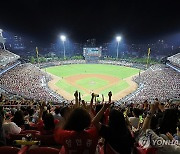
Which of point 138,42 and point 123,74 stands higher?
point 138,42

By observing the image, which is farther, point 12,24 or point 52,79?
point 12,24

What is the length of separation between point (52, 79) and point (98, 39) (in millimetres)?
40442

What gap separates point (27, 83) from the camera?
33.8 metres

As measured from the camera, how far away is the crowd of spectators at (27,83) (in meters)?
28.1

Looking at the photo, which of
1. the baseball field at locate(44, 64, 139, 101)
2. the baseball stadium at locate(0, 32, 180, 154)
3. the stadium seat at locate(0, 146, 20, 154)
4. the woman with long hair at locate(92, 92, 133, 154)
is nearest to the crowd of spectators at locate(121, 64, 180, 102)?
the baseball stadium at locate(0, 32, 180, 154)

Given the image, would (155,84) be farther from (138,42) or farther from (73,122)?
(138,42)

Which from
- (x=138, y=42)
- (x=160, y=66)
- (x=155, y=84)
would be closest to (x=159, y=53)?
(x=138, y=42)

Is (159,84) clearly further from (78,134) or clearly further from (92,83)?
(78,134)

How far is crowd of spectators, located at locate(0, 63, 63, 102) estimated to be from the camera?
28125mm

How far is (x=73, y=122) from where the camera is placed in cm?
332

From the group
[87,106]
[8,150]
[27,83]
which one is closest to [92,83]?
[27,83]

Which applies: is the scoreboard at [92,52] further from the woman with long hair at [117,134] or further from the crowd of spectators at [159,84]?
the woman with long hair at [117,134]

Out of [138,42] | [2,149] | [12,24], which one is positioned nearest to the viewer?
[2,149]

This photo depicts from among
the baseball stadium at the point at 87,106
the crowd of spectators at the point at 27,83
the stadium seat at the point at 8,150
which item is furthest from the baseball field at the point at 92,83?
the stadium seat at the point at 8,150
